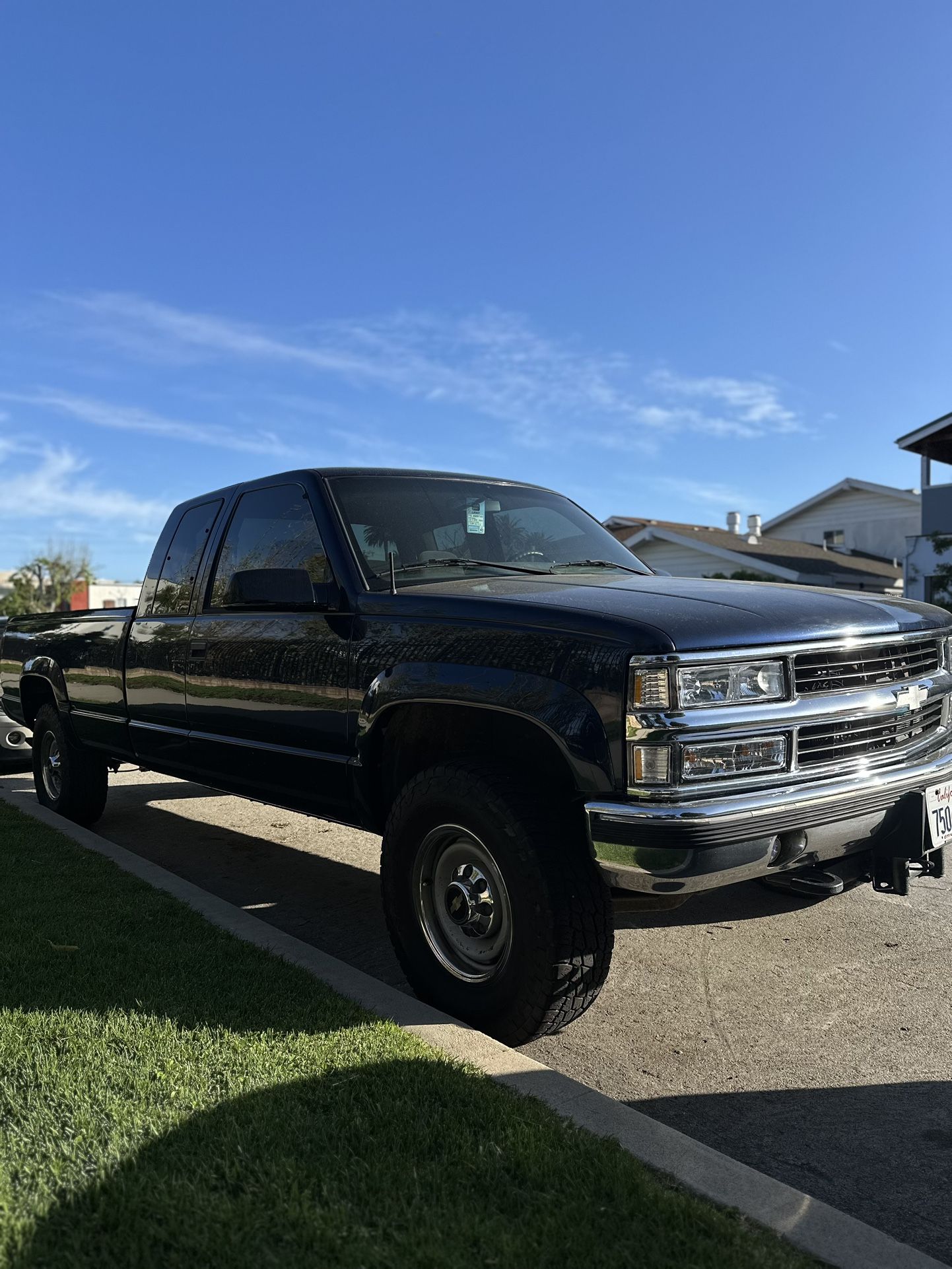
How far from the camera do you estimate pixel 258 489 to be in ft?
16.7

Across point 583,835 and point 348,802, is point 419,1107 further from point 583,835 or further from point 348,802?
point 348,802

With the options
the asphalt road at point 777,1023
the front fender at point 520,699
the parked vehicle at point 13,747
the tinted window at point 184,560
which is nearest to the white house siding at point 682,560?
A: the parked vehicle at point 13,747

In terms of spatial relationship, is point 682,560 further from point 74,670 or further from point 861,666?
point 861,666

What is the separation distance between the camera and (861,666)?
3.52 m

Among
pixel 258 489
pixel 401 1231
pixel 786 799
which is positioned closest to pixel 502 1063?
pixel 401 1231

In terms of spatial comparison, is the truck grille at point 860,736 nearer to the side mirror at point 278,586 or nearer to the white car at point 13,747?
the side mirror at point 278,586

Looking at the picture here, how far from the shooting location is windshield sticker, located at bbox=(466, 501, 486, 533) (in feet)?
15.6

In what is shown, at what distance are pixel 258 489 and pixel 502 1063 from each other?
3.03 metres

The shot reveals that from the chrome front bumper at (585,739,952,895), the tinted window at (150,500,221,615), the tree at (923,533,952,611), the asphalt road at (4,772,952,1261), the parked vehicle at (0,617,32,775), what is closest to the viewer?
the asphalt road at (4,772,952,1261)

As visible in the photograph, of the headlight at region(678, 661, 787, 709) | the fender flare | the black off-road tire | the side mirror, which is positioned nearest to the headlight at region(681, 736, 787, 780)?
the headlight at region(678, 661, 787, 709)

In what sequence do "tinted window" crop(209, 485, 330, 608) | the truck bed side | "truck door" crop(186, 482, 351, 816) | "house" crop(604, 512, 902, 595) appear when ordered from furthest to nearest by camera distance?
"house" crop(604, 512, 902, 595)
the truck bed side
"tinted window" crop(209, 485, 330, 608)
"truck door" crop(186, 482, 351, 816)

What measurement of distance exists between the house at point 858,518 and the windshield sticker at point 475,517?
1219 inches

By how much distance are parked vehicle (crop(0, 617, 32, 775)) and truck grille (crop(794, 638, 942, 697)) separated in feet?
24.5

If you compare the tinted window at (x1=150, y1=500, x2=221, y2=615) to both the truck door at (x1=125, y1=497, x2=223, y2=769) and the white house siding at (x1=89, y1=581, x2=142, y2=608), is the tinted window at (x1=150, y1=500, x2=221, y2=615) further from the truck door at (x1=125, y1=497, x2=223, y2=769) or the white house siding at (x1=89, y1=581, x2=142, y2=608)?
the white house siding at (x1=89, y1=581, x2=142, y2=608)
